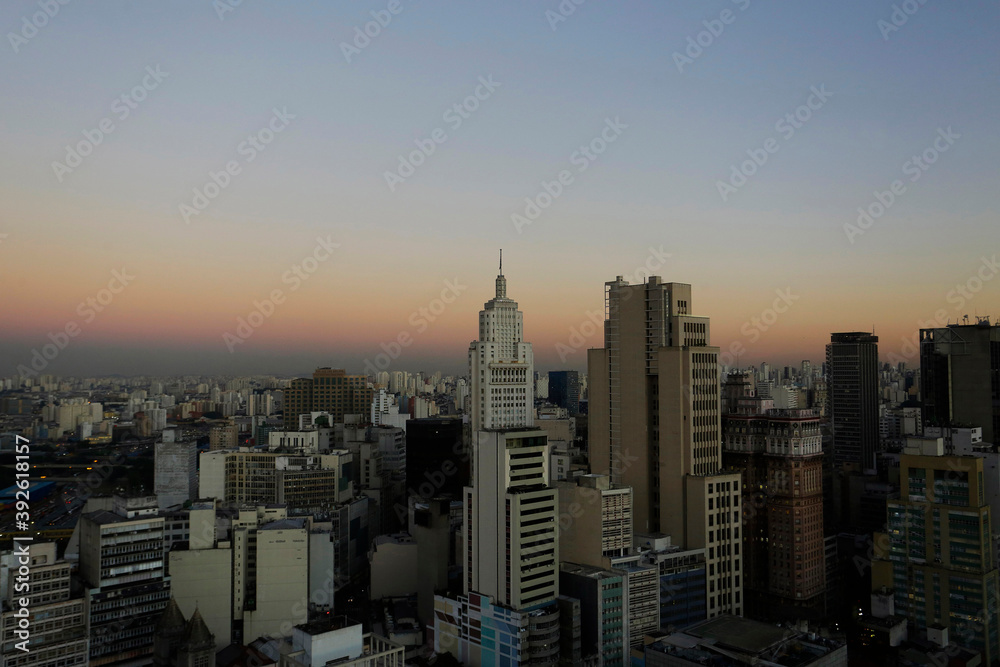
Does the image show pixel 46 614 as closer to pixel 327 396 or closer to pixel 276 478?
pixel 276 478

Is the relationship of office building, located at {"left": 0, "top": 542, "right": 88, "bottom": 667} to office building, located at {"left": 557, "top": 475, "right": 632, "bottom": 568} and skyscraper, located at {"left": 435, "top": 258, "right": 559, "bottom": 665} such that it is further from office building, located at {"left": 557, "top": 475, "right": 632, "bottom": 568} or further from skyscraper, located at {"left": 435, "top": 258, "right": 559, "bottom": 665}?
office building, located at {"left": 557, "top": 475, "right": 632, "bottom": 568}

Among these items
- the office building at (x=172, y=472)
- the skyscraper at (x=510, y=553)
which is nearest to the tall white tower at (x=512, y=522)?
the skyscraper at (x=510, y=553)

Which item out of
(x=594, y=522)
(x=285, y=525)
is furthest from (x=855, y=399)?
(x=285, y=525)

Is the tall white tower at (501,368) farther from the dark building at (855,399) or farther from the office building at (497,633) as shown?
the dark building at (855,399)

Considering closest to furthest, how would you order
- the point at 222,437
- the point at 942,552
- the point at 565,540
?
the point at 565,540, the point at 942,552, the point at 222,437

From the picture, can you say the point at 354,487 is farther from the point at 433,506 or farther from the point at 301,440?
the point at 433,506

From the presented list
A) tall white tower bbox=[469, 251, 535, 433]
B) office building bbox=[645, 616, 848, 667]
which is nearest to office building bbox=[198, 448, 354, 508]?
tall white tower bbox=[469, 251, 535, 433]
